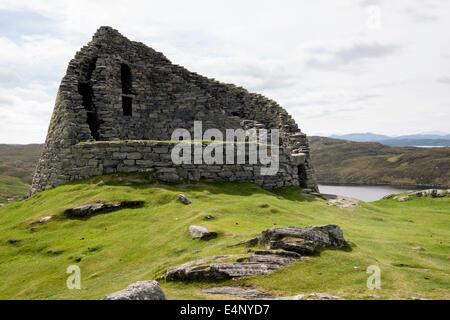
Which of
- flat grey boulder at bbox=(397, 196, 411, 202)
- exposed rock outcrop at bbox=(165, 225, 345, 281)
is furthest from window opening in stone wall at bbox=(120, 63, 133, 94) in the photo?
flat grey boulder at bbox=(397, 196, 411, 202)

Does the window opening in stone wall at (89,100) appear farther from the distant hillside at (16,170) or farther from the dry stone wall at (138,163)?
the distant hillside at (16,170)

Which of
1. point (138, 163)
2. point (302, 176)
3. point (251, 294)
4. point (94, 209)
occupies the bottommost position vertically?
point (251, 294)

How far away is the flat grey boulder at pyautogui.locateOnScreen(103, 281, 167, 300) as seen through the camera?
17.8 feet

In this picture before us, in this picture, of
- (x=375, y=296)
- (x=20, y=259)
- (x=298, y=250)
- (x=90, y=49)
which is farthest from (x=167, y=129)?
(x=375, y=296)

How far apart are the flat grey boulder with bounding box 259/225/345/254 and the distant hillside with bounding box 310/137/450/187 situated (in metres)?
89.5

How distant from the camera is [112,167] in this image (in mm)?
18578

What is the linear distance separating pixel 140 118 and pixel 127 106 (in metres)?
1.51

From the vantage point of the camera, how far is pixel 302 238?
29.4ft

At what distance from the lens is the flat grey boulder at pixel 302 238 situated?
8.70 metres

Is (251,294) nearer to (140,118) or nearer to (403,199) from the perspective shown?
(403,199)

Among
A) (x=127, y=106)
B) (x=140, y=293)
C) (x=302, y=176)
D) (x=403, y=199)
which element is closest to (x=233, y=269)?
(x=140, y=293)

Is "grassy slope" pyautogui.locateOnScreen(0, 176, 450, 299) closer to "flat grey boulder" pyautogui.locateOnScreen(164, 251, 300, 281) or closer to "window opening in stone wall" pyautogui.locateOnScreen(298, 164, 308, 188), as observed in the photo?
"flat grey boulder" pyautogui.locateOnScreen(164, 251, 300, 281)

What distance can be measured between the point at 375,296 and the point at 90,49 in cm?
2693
